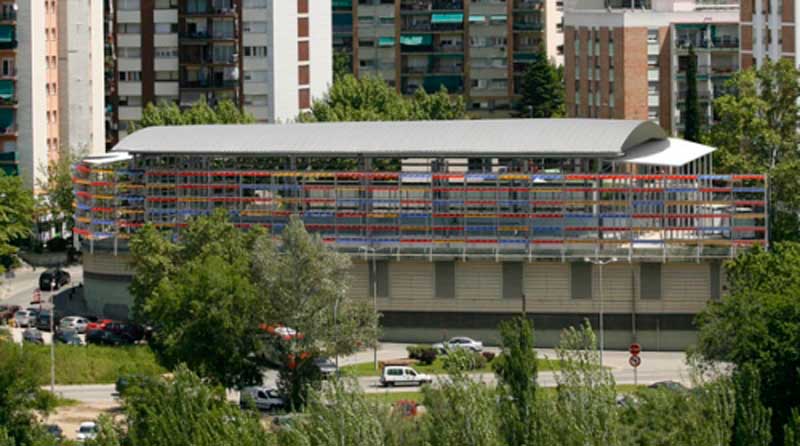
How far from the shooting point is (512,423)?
7975 cm

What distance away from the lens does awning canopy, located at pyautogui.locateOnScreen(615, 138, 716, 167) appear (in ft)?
368

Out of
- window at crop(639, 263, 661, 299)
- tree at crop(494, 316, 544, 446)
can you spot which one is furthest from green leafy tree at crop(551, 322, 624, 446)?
window at crop(639, 263, 661, 299)

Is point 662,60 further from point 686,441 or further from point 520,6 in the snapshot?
point 686,441

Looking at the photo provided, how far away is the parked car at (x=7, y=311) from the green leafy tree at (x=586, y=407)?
43.5 metres

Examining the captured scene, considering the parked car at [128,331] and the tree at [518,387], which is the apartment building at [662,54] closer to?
the parked car at [128,331]

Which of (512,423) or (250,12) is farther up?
(250,12)

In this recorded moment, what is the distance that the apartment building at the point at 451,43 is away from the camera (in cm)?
19362

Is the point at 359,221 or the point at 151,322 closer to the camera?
the point at 151,322

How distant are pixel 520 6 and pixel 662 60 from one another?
34837 millimetres

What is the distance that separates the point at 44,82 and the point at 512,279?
154 feet

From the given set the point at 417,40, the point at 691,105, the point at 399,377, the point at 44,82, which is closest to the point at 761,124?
the point at 691,105

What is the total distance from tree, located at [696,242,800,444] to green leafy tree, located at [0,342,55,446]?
23009mm

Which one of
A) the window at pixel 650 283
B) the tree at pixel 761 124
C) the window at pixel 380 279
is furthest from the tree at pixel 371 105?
the window at pixel 650 283

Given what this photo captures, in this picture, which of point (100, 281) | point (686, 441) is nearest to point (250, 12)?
point (100, 281)
